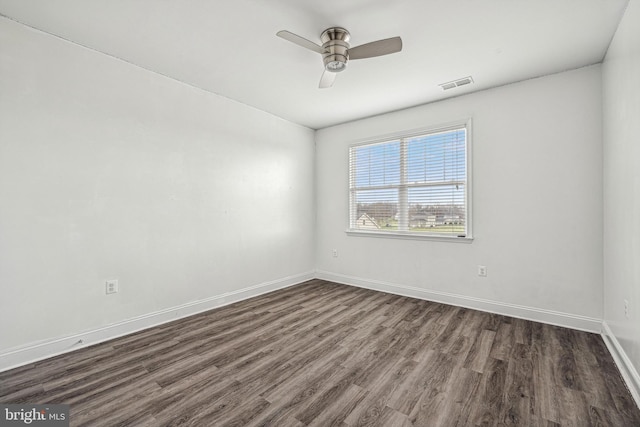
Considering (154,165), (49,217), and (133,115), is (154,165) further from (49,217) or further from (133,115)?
(49,217)

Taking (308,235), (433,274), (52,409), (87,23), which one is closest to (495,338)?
(433,274)

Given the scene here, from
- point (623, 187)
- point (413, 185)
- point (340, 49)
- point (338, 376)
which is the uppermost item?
point (340, 49)

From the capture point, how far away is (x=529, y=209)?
2971 millimetres

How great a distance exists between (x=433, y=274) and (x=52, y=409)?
3.64m

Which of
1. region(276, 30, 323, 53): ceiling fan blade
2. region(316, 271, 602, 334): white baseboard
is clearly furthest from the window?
region(276, 30, 323, 53): ceiling fan blade

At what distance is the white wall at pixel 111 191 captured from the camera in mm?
2098

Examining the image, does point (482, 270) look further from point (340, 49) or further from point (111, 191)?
point (111, 191)

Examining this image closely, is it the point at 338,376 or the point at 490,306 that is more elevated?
the point at 490,306

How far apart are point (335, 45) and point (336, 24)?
0.14 m

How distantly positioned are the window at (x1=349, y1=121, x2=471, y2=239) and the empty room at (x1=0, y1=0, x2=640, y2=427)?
31 millimetres

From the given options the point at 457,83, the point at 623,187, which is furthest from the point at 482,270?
the point at 457,83

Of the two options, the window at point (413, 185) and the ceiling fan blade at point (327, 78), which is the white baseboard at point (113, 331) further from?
the ceiling fan blade at point (327, 78)

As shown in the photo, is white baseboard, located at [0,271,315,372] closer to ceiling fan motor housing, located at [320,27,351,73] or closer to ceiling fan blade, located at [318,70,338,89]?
ceiling fan blade, located at [318,70,338,89]

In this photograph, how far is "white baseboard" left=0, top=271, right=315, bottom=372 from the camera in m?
2.08
